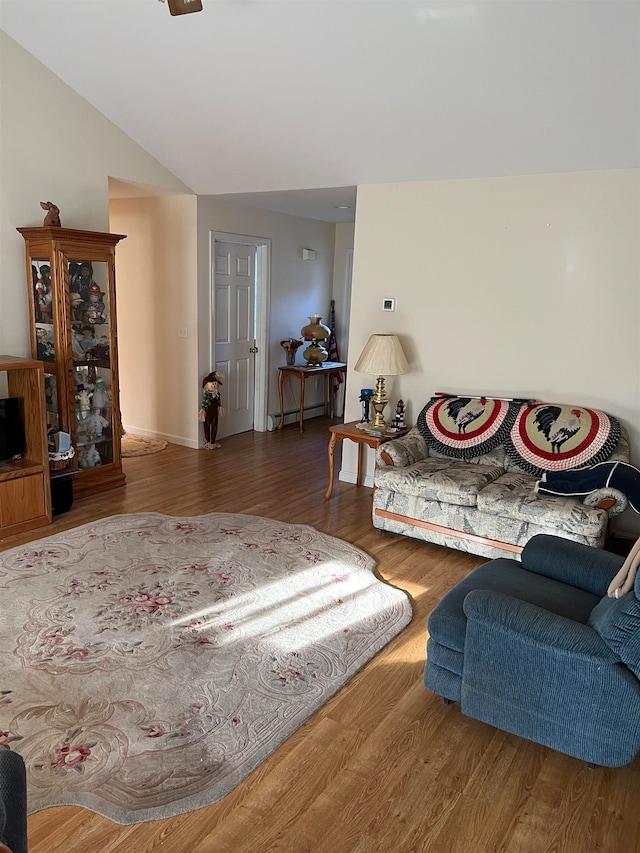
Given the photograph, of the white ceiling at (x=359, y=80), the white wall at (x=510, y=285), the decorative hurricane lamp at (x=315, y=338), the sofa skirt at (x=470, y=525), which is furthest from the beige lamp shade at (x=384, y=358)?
the decorative hurricane lamp at (x=315, y=338)

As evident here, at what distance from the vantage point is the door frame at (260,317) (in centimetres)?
622

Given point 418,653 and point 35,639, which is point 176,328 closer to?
point 35,639

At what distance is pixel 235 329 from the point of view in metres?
6.61

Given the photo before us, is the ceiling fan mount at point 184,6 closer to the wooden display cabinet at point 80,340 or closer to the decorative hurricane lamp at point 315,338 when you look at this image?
the wooden display cabinet at point 80,340

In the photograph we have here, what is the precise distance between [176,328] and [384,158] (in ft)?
9.08

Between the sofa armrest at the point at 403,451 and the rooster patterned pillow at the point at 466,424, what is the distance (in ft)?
0.25

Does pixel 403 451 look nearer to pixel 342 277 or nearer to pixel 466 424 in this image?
pixel 466 424

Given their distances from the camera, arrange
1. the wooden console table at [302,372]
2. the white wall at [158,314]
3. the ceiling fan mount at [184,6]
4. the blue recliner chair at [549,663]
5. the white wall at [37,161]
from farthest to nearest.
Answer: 1. the wooden console table at [302,372]
2. the white wall at [158,314]
3. the white wall at [37,161]
4. the ceiling fan mount at [184,6]
5. the blue recliner chair at [549,663]

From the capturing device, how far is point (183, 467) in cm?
565

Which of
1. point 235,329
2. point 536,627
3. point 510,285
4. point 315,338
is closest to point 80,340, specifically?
point 235,329

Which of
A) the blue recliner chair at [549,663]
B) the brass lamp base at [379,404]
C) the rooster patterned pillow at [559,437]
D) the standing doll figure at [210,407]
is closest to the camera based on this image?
the blue recliner chair at [549,663]

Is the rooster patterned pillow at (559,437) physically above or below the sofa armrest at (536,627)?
above

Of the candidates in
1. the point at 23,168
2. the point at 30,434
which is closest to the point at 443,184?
the point at 23,168

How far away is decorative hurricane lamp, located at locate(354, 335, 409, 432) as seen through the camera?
4559 millimetres
